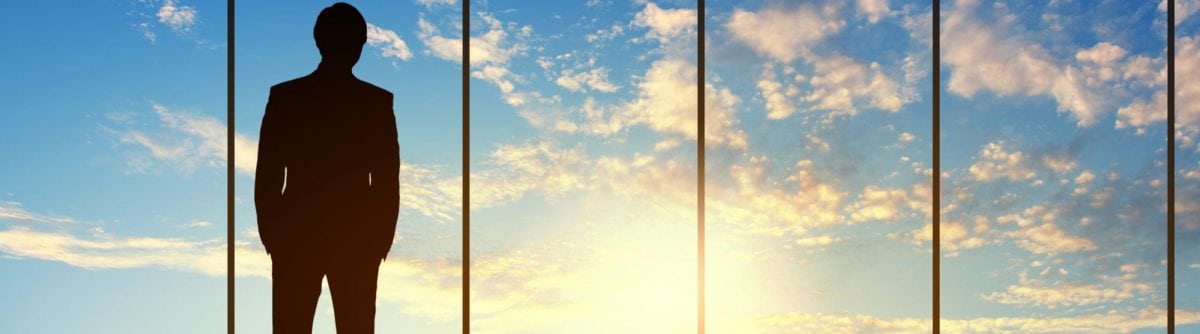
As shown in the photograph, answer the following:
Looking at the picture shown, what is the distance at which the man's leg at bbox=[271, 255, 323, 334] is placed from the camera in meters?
5.75

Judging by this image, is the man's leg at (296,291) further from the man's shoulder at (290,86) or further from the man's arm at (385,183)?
the man's shoulder at (290,86)

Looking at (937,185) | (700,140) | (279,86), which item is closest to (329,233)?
(279,86)

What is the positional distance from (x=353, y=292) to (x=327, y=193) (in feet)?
1.78

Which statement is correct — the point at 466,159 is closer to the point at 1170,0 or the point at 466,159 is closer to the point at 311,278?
the point at 311,278

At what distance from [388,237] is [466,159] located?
730 millimetres

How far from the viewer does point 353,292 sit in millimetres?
5809

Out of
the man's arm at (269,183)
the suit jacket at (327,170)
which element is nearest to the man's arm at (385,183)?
the suit jacket at (327,170)

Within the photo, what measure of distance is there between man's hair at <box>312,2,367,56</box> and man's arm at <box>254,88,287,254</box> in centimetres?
55

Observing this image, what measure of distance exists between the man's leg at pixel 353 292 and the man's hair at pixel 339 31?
3.83 feet

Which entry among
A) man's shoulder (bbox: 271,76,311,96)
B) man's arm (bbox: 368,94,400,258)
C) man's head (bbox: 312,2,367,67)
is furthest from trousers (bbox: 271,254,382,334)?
man's head (bbox: 312,2,367,67)

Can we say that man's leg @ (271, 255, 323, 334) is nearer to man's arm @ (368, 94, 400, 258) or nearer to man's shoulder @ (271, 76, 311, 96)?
man's arm @ (368, 94, 400, 258)

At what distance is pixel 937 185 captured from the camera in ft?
22.8

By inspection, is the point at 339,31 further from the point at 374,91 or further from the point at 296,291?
the point at 296,291

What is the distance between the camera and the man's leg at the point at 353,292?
18.9 feet
